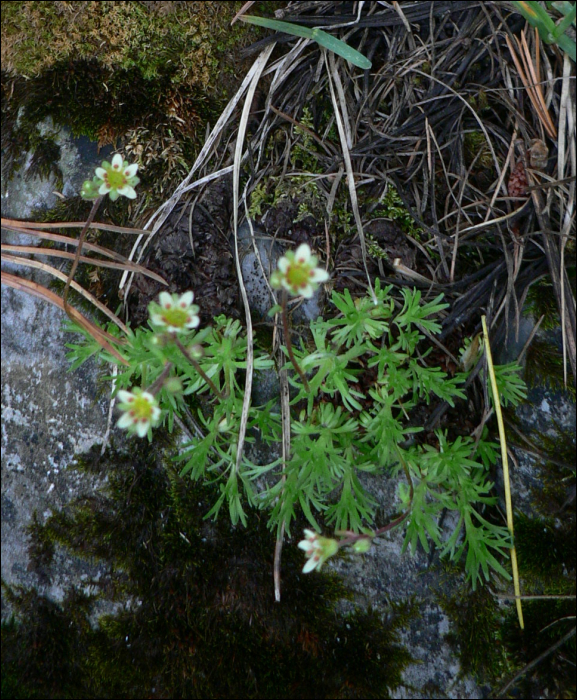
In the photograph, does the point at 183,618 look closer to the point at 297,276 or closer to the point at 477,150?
the point at 297,276

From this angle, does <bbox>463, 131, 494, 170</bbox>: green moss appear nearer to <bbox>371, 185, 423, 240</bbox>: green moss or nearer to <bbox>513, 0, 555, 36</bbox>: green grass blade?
<bbox>371, 185, 423, 240</bbox>: green moss

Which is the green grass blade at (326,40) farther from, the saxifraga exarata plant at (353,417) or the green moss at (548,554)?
the green moss at (548,554)

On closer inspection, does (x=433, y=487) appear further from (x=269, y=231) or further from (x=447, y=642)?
(x=269, y=231)

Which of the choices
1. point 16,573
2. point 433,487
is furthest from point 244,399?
point 16,573

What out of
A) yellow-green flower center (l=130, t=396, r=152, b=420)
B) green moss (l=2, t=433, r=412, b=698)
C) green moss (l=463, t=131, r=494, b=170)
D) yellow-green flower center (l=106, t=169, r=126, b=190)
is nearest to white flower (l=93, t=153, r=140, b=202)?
yellow-green flower center (l=106, t=169, r=126, b=190)

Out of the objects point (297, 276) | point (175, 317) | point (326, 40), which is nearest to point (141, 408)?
point (175, 317)

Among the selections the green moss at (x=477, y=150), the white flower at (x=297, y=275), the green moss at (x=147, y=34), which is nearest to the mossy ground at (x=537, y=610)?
the green moss at (x=477, y=150)
